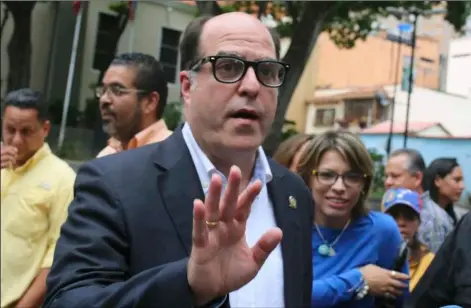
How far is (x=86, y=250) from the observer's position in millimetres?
1657

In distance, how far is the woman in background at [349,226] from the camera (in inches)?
113

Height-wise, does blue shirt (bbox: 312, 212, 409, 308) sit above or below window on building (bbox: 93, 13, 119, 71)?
below

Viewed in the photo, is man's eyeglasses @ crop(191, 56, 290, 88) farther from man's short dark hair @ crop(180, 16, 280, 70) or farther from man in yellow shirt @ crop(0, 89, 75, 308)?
man in yellow shirt @ crop(0, 89, 75, 308)

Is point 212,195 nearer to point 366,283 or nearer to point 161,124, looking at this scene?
point 366,283

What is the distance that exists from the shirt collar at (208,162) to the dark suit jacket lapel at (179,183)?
2 cm

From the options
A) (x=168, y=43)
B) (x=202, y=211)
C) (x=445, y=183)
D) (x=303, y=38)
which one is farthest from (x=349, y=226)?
(x=168, y=43)

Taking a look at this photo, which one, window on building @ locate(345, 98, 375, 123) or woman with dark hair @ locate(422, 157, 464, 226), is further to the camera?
window on building @ locate(345, 98, 375, 123)

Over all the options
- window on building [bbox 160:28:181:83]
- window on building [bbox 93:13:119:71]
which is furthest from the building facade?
window on building [bbox 93:13:119:71]

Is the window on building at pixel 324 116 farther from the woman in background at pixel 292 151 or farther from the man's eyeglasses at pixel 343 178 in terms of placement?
the man's eyeglasses at pixel 343 178

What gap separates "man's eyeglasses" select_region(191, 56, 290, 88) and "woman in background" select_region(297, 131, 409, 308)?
110cm

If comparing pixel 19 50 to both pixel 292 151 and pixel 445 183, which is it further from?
pixel 292 151

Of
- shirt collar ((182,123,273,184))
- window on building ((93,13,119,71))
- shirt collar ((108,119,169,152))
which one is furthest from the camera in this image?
window on building ((93,13,119,71))

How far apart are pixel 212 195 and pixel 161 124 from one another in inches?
75.7

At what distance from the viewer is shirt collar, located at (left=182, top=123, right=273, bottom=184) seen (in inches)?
79.4
